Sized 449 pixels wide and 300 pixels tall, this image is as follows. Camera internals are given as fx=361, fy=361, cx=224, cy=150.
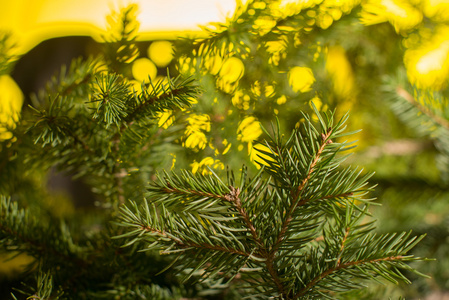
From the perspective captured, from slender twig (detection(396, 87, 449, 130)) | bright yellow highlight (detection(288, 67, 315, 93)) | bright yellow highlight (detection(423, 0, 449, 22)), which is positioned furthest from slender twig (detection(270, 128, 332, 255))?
bright yellow highlight (detection(423, 0, 449, 22))

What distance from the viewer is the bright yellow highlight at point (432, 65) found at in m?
0.41

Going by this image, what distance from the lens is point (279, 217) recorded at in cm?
18

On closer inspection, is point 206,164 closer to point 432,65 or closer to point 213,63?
point 213,63

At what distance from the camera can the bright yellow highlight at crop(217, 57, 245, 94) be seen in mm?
242

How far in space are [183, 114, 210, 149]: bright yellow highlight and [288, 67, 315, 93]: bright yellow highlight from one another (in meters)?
0.09

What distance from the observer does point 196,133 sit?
23 cm

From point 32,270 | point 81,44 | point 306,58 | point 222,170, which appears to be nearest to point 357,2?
point 306,58

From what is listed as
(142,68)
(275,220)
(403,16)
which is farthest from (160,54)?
(403,16)

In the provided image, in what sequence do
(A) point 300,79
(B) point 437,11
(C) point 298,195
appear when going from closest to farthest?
(C) point 298,195
(A) point 300,79
(B) point 437,11

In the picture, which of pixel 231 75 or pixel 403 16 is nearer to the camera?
pixel 231 75

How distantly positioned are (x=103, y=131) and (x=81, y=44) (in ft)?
1.70

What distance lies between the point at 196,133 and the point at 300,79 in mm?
110

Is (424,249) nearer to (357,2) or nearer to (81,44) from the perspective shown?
(357,2)

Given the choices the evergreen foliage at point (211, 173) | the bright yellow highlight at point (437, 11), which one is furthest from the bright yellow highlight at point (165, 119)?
the bright yellow highlight at point (437, 11)
